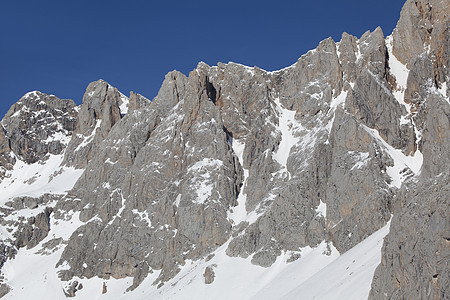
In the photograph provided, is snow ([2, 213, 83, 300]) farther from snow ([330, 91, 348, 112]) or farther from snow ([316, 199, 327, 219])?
snow ([330, 91, 348, 112])

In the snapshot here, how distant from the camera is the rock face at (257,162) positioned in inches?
3541

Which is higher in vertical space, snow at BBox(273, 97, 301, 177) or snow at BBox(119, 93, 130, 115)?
snow at BBox(119, 93, 130, 115)

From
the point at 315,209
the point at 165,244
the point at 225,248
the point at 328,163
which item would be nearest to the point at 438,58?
the point at 328,163

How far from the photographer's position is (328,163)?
9619 cm

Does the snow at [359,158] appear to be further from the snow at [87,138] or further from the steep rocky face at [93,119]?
the snow at [87,138]

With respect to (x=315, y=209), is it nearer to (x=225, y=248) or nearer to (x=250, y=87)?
(x=225, y=248)

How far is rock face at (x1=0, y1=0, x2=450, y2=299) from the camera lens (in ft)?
295

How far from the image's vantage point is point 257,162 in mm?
114250

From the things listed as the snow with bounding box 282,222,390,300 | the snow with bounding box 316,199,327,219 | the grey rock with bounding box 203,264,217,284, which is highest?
the grey rock with bounding box 203,264,217,284

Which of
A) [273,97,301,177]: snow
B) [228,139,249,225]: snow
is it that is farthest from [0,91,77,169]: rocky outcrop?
[273,97,301,177]: snow

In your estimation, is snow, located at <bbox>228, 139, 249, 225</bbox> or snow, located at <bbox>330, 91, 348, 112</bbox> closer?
snow, located at <bbox>228, 139, 249, 225</bbox>

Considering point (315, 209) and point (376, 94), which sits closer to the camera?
point (315, 209)

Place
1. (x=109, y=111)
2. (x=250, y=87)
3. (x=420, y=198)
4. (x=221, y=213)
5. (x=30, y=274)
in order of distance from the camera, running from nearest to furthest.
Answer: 1. (x=420, y=198)
2. (x=221, y=213)
3. (x=30, y=274)
4. (x=250, y=87)
5. (x=109, y=111)

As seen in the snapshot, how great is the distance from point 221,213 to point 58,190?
5638 cm
